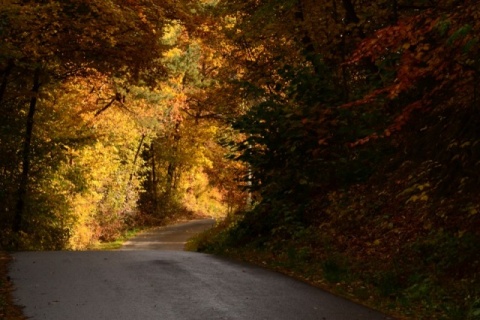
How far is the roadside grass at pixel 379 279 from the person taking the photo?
763 centimetres

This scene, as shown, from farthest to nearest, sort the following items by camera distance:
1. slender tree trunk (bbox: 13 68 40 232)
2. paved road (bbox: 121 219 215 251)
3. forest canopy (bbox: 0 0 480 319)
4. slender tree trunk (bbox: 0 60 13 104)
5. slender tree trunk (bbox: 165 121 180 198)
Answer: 1. slender tree trunk (bbox: 165 121 180 198)
2. paved road (bbox: 121 219 215 251)
3. slender tree trunk (bbox: 13 68 40 232)
4. slender tree trunk (bbox: 0 60 13 104)
5. forest canopy (bbox: 0 0 480 319)

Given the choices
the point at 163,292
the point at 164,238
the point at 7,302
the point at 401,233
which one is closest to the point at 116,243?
the point at 164,238

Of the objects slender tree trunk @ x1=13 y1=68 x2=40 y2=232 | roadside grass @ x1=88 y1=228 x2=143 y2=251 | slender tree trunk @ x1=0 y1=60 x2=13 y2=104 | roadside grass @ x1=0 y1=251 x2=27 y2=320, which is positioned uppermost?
slender tree trunk @ x1=0 y1=60 x2=13 y2=104

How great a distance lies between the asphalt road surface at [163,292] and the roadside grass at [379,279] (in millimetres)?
481

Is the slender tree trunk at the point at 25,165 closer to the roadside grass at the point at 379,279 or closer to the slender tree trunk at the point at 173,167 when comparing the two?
the roadside grass at the point at 379,279

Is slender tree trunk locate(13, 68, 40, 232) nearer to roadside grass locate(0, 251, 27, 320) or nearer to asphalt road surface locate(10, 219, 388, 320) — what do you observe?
asphalt road surface locate(10, 219, 388, 320)

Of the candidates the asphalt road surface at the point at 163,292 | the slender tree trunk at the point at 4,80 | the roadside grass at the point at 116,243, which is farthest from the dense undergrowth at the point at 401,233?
the roadside grass at the point at 116,243

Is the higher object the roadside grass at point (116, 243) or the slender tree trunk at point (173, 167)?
the slender tree trunk at point (173, 167)

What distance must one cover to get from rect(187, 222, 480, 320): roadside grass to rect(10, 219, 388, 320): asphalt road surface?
1.58ft

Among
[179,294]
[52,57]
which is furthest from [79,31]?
[179,294]

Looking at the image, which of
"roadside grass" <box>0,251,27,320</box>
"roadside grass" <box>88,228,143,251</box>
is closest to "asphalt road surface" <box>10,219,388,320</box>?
"roadside grass" <box>0,251,27,320</box>

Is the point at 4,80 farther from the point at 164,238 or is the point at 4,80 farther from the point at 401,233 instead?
the point at 164,238

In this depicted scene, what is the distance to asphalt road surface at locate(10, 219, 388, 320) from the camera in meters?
7.39

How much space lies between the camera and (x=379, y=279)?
9180 mm
